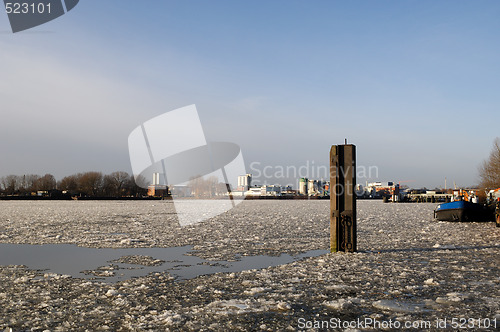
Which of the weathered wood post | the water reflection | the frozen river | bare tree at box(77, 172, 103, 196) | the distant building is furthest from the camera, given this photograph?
the distant building

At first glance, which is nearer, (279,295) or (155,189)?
(279,295)

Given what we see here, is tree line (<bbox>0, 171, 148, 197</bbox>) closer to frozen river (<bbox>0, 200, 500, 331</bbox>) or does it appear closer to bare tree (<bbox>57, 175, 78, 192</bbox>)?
bare tree (<bbox>57, 175, 78, 192</bbox>)

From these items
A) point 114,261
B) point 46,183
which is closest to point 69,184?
point 46,183

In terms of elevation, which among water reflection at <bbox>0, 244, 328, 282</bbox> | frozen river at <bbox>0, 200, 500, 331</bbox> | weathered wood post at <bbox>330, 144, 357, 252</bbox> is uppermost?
weathered wood post at <bbox>330, 144, 357, 252</bbox>

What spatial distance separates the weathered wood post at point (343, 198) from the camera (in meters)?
10.0

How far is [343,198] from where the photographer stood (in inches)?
400

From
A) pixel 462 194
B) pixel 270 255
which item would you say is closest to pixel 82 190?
pixel 462 194

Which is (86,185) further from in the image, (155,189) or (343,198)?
(343,198)

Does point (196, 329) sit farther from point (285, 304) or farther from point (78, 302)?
point (78, 302)

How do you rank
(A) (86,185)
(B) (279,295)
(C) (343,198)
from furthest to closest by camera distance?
(A) (86,185) < (C) (343,198) < (B) (279,295)

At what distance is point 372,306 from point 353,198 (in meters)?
5.01

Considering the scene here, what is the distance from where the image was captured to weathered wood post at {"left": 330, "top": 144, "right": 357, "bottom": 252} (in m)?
10.0

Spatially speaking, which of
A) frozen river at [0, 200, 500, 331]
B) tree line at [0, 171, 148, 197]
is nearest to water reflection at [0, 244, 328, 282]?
frozen river at [0, 200, 500, 331]

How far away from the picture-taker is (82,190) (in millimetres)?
143000
